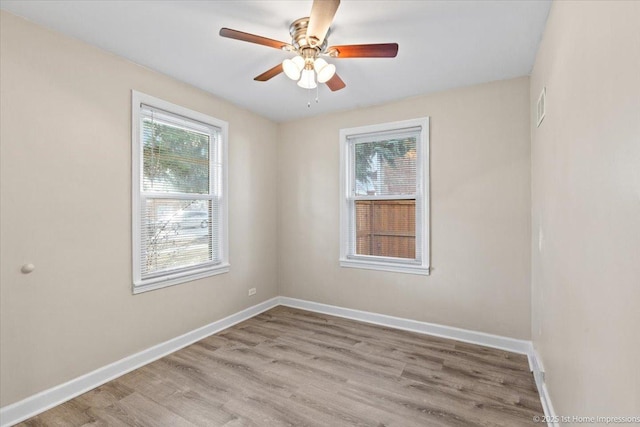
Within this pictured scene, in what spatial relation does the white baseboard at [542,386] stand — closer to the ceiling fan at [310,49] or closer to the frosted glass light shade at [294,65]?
the ceiling fan at [310,49]

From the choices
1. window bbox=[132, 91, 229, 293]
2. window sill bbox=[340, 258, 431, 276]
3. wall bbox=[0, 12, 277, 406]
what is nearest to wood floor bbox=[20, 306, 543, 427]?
wall bbox=[0, 12, 277, 406]

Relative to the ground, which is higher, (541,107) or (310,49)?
(310,49)

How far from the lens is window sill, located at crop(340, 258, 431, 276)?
128 inches

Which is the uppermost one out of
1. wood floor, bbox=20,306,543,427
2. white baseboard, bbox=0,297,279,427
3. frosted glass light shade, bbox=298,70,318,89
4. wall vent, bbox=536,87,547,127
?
frosted glass light shade, bbox=298,70,318,89

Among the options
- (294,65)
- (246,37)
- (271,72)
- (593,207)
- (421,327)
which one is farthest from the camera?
(421,327)

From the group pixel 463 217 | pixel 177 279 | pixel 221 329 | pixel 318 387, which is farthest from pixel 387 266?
pixel 177 279

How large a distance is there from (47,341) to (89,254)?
62 centimetres

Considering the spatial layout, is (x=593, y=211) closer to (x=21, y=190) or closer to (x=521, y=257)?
(x=521, y=257)

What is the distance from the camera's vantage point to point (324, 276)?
3.88 meters

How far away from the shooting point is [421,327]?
3238 millimetres

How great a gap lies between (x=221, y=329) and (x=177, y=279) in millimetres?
837

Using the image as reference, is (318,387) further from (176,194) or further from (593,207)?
(176,194)

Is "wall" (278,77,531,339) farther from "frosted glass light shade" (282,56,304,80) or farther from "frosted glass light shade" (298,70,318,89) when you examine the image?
"frosted glass light shade" (282,56,304,80)

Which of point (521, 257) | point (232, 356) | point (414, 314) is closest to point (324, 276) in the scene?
point (414, 314)
